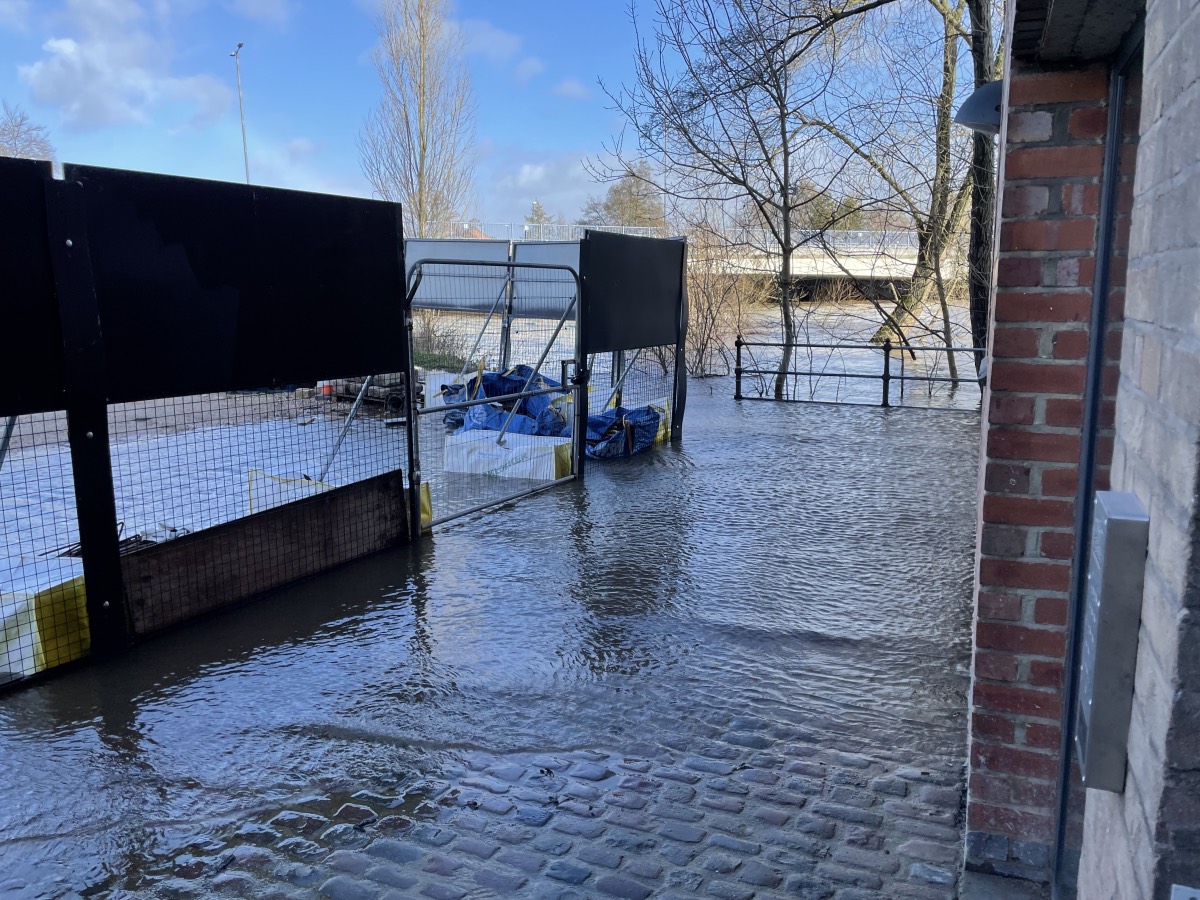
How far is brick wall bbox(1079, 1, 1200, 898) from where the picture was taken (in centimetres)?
118

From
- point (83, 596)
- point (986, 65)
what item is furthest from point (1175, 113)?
point (986, 65)

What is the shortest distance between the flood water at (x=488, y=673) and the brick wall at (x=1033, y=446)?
3.44ft

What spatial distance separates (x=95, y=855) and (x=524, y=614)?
2899 mm

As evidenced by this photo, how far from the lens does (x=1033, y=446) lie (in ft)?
10.1

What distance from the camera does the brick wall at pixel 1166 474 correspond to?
1179 millimetres

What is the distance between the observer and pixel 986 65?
574 inches

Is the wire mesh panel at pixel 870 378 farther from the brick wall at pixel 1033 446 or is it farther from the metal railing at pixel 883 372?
the brick wall at pixel 1033 446

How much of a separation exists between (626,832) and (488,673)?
64.6 inches

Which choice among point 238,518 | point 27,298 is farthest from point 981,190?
point 27,298

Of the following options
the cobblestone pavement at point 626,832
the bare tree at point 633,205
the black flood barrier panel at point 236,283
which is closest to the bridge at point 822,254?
the bare tree at point 633,205

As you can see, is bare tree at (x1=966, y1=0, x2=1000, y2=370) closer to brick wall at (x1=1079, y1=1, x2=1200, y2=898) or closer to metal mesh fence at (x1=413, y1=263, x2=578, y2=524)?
metal mesh fence at (x1=413, y1=263, x2=578, y2=524)

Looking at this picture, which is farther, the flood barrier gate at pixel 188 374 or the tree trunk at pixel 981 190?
the tree trunk at pixel 981 190

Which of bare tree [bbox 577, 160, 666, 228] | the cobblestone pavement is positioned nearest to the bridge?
bare tree [bbox 577, 160, 666, 228]

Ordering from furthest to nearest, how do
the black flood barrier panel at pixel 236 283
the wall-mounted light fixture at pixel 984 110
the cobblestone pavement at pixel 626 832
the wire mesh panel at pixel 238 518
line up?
the wire mesh panel at pixel 238 518
the black flood barrier panel at pixel 236 283
the wall-mounted light fixture at pixel 984 110
the cobblestone pavement at pixel 626 832
